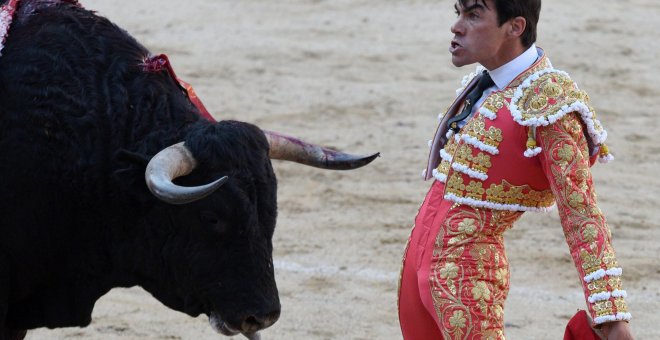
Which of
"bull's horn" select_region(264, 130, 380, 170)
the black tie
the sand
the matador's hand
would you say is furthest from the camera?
the sand

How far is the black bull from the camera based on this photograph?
12.2ft

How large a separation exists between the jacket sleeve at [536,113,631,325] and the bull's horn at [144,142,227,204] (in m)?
0.84

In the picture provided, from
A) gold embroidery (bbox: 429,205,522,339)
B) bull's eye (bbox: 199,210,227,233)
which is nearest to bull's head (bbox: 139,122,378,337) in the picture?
bull's eye (bbox: 199,210,227,233)

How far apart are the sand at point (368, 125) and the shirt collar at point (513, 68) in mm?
1840

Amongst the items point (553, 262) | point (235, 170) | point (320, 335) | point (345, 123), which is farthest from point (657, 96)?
point (235, 170)

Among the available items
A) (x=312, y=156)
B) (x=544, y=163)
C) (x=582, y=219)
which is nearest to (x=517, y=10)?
(x=544, y=163)

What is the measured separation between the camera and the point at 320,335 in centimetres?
500

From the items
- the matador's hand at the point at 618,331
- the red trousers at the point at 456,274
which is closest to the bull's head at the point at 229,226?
the red trousers at the point at 456,274

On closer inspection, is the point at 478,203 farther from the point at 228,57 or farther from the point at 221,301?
the point at 228,57

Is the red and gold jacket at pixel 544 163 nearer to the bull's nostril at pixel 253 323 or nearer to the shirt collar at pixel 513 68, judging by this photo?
the shirt collar at pixel 513 68

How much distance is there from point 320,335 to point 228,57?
3.88 meters

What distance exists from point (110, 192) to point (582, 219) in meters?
1.33

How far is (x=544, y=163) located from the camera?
3.20m

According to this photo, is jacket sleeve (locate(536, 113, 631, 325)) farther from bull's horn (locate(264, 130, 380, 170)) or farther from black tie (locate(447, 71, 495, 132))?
bull's horn (locate(264, 130, 380, 170))
